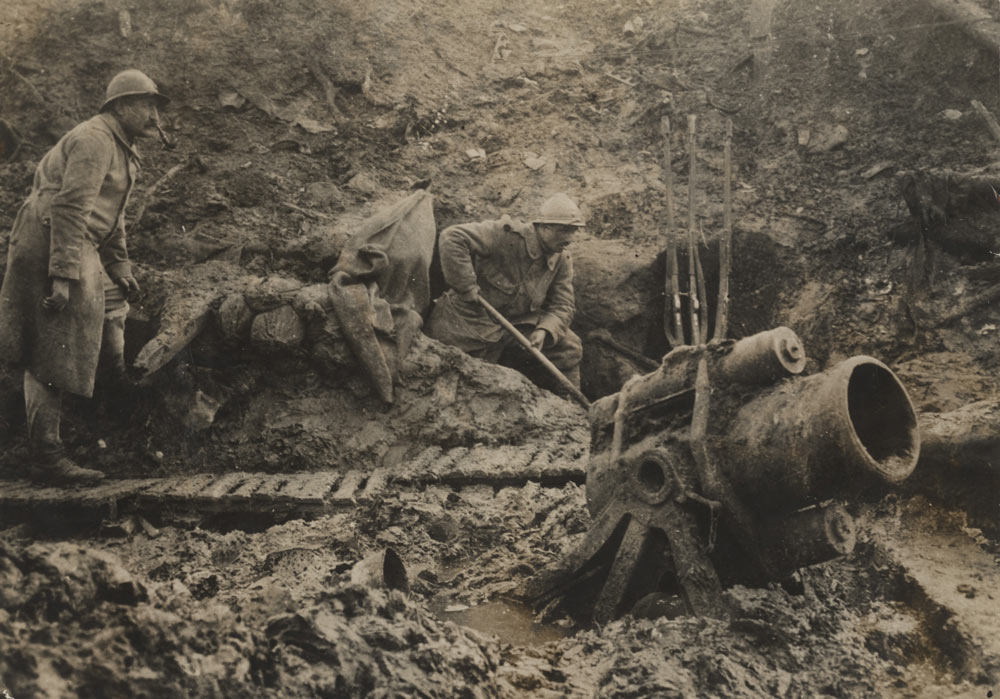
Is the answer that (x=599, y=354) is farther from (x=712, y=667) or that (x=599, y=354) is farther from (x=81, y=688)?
(x=81, y=688)

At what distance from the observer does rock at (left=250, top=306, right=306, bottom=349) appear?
5082 millimetres

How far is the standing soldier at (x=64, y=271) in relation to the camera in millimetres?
4168

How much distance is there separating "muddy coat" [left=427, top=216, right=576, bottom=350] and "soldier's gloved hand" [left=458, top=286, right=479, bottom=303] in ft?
0.06

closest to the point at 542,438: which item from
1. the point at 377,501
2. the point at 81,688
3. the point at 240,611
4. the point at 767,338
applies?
A: the point at 377,501

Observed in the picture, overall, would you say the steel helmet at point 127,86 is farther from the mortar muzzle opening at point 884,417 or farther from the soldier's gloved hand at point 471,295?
the mortar muzzle opening at point 884,417

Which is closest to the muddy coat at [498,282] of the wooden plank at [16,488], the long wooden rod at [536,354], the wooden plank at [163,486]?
the long wooden rod at [536,354]

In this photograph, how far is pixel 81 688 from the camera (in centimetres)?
175

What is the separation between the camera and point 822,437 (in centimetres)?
269

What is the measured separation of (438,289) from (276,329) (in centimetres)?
150

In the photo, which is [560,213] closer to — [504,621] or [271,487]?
[271,487]

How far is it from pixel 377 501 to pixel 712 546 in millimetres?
1930

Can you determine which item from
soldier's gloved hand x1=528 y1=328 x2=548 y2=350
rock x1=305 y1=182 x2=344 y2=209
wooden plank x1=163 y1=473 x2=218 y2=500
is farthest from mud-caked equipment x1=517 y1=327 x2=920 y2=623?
rock x1=305 y1=182 x2=344 y2=209

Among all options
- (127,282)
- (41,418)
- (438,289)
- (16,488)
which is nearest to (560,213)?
(438,289)

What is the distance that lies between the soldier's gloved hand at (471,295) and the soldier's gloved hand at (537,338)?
0.51m
